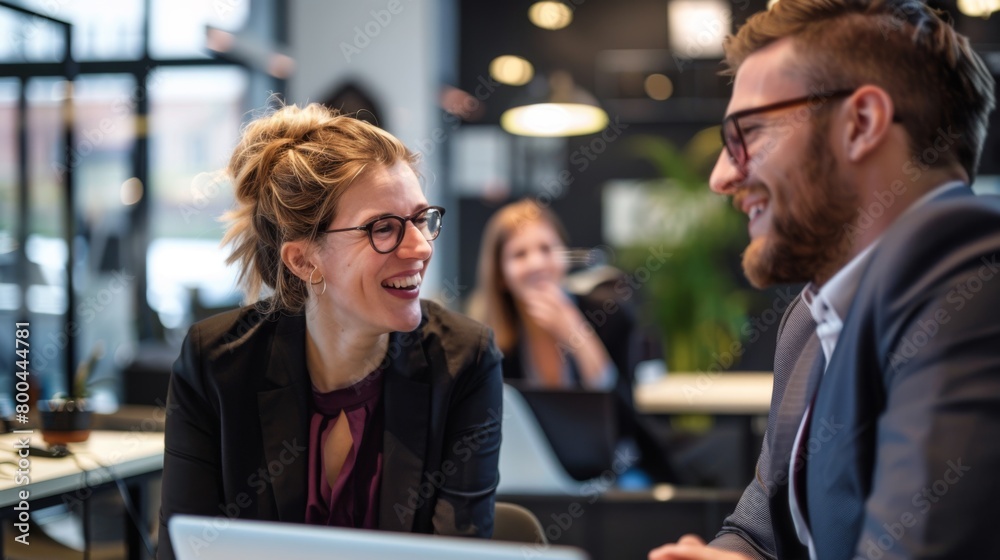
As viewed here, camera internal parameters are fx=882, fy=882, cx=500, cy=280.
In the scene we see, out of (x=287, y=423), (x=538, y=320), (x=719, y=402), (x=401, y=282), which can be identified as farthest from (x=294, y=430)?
(x=719, y=402)

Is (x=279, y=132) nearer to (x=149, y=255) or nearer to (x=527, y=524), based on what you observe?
(x=527, y=524)

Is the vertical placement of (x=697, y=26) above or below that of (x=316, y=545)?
above

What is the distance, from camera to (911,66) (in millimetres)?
1171

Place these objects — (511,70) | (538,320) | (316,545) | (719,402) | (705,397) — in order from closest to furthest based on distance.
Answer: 1. (316,545)
2. (538,320)
3. (719,402)
4. (705,397)
5. (511,70)

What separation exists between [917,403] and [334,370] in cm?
113

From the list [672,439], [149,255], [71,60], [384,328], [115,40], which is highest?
[115,40]

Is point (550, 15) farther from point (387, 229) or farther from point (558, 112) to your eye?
point (387, 229)

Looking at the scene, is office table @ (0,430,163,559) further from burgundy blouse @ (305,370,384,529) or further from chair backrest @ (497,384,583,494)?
chair backrest @ (497,384,583,494)

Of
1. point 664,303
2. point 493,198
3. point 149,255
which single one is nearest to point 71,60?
point 149,255

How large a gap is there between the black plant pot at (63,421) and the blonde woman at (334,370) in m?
0.64

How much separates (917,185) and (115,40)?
581cm

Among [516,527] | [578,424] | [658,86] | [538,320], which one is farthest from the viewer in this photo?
[658,86]

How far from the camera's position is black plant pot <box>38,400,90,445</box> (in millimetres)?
2115

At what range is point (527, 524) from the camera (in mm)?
1648
